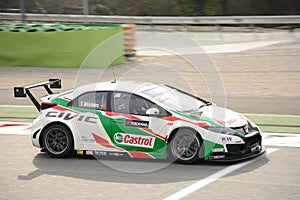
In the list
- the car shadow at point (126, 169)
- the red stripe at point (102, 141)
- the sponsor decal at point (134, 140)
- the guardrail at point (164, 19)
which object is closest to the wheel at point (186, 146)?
the car shadow at point (126, 169)

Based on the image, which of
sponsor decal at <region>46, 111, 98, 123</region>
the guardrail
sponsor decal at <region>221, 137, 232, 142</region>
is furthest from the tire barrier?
sponsor decal at <region>221, 137, 232, 142</region>

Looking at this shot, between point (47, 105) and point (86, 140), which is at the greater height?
point (47, 105)

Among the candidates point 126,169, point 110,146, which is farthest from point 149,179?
point 110,146

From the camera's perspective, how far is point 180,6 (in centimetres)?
3681

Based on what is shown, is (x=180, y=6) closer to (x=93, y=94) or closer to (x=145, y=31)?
(x=145, y=31)

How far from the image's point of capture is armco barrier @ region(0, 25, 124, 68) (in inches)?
894

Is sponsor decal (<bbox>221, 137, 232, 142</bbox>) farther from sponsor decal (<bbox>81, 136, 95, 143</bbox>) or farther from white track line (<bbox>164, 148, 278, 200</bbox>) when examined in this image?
sponsor decal (<bbox>81, 136, 95, 143</bbox>)

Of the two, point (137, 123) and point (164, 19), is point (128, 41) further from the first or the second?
point (137, 123)

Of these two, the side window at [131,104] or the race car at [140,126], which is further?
the side window at [131,104]

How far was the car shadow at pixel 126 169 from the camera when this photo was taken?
36.6 feet

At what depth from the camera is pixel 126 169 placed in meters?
11.7

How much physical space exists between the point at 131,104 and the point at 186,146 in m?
1.22

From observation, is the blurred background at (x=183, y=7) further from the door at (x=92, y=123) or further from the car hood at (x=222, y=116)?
the car hood at (x=222, y=116)

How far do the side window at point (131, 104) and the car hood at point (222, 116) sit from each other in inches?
31.4
